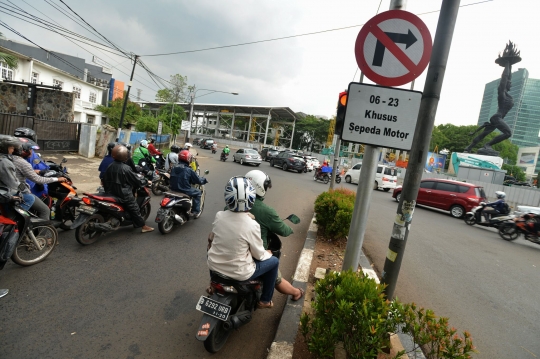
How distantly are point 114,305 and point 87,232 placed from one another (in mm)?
1950

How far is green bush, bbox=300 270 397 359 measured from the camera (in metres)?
1.90

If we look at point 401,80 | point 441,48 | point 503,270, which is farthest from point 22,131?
point 503,270

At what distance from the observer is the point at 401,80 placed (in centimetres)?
245

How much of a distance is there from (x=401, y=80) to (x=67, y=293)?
3989 mm

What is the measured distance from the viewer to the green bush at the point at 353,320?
1.90m

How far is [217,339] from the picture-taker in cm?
254

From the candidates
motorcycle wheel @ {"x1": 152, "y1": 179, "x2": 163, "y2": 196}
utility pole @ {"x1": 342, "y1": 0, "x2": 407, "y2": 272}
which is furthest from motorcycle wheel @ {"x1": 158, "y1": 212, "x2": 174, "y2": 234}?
utility pole @ {"x1": 342, "y1": 0, "x2": 407, "y2": 272}

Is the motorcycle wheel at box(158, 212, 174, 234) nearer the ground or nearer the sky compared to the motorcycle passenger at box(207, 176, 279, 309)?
nearer the ground

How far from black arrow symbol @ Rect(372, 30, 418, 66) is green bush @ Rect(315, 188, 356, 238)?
10.5 feet

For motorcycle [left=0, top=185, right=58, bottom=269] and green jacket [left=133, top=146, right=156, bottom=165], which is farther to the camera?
green jacket [left=133, top=146, right=156, bottom=165]

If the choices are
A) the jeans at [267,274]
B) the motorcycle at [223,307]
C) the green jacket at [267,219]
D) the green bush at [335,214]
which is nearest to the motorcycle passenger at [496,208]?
the green bush at [335,214]

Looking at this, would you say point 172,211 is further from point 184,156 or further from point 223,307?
point 223,307

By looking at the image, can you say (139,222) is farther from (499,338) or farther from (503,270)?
(503,270)

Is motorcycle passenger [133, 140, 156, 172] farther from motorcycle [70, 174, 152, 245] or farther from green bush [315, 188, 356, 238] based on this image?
green bush [315, 188, 356, 238]
